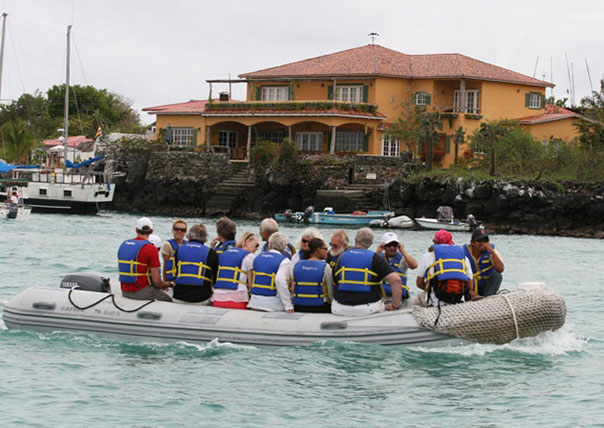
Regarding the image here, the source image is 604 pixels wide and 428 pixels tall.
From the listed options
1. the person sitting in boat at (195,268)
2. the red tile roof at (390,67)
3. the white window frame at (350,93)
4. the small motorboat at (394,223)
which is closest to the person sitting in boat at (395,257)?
the person sitting in boat at (195,268)

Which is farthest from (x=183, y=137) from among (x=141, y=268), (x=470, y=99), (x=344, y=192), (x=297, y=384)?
(x=297, y=384)

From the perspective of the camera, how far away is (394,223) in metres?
46.2

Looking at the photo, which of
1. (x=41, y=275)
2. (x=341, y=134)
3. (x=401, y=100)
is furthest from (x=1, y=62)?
(x=41, y=275)

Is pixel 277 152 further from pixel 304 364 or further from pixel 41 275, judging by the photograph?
pixel 304 364

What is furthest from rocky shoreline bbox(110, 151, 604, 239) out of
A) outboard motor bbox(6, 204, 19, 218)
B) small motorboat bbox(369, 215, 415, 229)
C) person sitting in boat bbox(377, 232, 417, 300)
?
person sitting in boat bbox(377, 232, 417, 300)

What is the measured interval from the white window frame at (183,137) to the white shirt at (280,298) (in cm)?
4719

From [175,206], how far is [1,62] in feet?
45.8

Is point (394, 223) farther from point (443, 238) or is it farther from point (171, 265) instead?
point (443, 238)

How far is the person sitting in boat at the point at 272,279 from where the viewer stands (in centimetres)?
1270

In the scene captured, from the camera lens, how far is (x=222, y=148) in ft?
188

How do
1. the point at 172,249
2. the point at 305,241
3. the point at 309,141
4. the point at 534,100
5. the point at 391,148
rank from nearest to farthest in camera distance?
the point at 305,241 < the point at 172,249 < the point at 391,148 < the point at 309,141 < the point at 534,100

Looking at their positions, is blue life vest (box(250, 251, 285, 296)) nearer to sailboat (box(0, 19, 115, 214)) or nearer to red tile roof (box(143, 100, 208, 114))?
sailboat (box(0, 19, 115, 214))

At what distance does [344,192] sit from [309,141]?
7.61 metres

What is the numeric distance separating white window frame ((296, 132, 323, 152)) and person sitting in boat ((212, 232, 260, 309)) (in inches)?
1687
